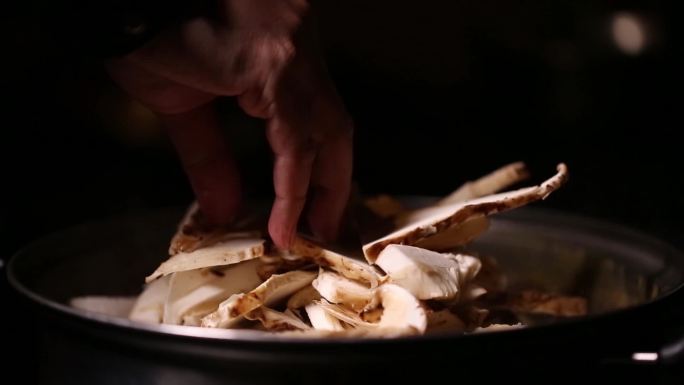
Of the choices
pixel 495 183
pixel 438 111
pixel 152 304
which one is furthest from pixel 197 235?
pixel 438 111

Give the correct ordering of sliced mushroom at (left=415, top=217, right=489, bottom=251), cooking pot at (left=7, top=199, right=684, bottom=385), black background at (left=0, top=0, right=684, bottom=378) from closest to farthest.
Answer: cooking pot at (left=7, top=199, right=684, bottom=385) → sliced mushroom at (left=415, top=217, right=489, bottom=251) → black background at (left=0, top=0, right=684, bottom=378)

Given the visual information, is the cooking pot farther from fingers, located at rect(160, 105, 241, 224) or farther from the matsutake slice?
fingers, located at rect(160, 105, 241, 224)

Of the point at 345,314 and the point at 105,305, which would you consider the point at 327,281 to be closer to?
the point at 345,314

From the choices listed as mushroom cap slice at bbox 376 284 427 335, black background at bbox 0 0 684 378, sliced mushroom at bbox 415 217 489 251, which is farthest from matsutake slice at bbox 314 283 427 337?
Answer: black background at bbox 0 0 684 378

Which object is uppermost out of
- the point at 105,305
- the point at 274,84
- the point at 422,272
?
the point at 274,84

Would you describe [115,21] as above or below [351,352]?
above

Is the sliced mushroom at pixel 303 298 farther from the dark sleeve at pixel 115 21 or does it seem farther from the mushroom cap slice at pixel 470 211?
the dark sleeve at pixel 115 21

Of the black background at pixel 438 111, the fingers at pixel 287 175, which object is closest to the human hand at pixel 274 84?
the fingers at pixel 287 175

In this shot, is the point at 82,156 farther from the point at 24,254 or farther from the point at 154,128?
the point at 24,254
